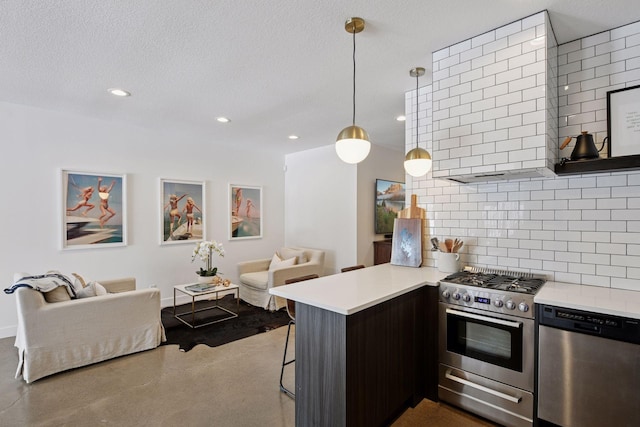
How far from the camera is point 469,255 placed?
271cm

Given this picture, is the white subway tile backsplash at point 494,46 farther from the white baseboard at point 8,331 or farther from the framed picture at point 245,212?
the white baseboard at point 8,331

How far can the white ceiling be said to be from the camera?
6.21 ft

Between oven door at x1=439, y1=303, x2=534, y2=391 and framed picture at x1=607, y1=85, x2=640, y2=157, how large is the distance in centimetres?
124

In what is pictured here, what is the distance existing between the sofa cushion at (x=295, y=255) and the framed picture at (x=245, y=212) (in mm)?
682

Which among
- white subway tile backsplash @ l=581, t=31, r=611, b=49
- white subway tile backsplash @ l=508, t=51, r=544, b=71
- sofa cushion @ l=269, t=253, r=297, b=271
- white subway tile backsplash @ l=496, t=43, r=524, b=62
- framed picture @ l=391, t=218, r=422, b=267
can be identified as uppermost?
white subway tile backsplash @ l=581, t=31, r=611, b=49

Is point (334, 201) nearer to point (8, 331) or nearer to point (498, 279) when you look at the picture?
point (498, 279)

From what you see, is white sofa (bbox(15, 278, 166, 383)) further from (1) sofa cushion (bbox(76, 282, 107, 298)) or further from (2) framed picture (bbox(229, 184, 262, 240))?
(2) framed picture (bbox(229, 184, 262, 240))

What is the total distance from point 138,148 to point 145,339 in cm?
266

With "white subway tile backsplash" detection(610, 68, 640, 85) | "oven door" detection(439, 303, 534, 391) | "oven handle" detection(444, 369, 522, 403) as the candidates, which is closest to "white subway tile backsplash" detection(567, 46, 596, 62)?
"white subway tile backsplash" detection(610, 68, 640, 85)

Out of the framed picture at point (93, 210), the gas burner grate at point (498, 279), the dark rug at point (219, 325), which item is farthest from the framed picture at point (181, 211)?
the gas burner grate at point (498, 279)

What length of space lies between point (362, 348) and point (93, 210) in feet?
13.1

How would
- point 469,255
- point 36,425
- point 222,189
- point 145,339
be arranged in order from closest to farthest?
point 36,425 → point 469,255 → point 145,339 → point 222,189

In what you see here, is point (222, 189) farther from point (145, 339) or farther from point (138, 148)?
point (145, 339)

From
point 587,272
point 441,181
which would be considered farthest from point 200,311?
point 587,272
